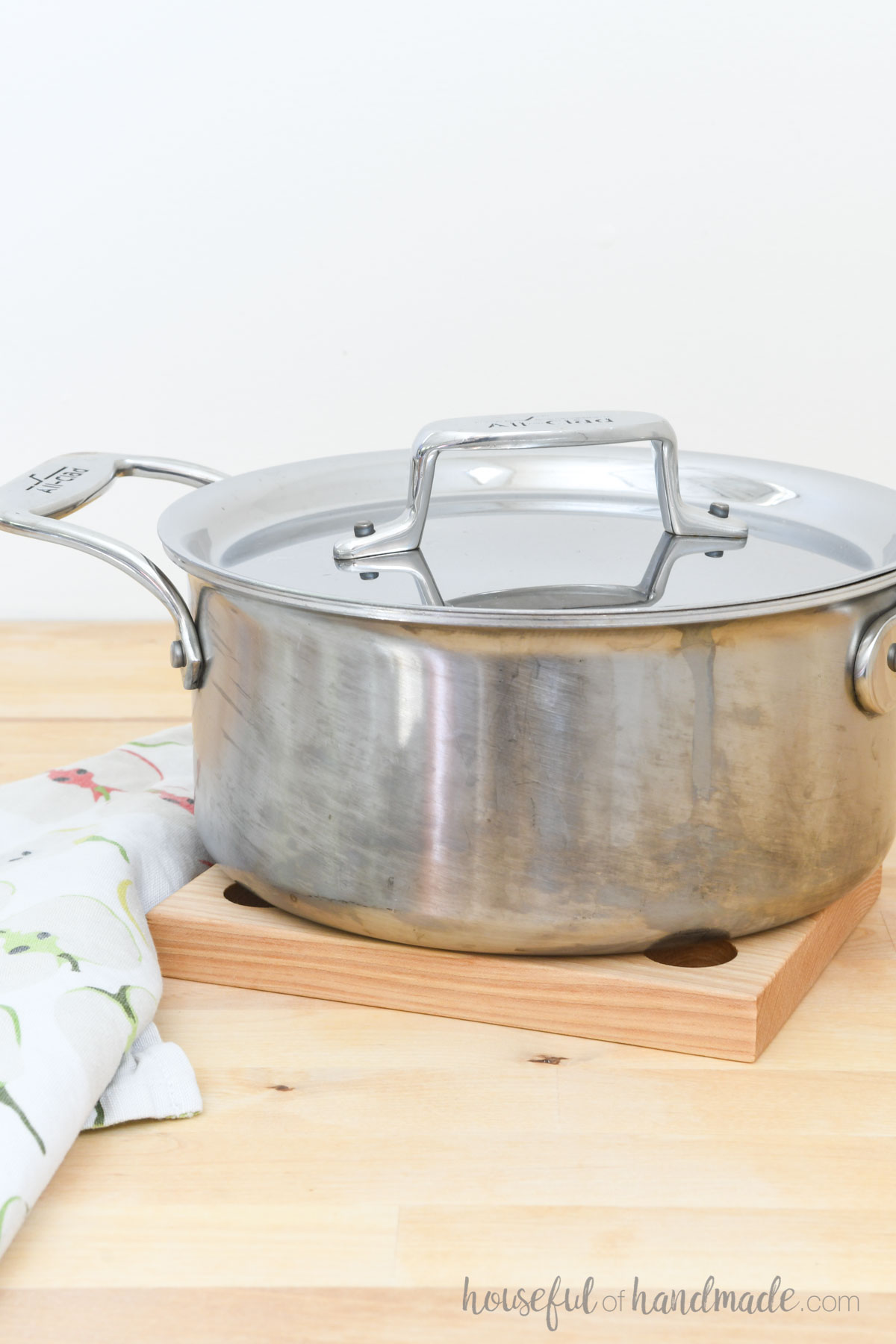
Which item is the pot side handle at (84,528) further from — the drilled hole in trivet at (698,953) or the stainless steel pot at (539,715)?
the drilled hole in trivet at (698,953)

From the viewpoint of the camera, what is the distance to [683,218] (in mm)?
1006

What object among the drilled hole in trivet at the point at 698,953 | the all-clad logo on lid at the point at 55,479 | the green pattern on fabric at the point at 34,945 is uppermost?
the all-clad logo on lid at the point at 55,479

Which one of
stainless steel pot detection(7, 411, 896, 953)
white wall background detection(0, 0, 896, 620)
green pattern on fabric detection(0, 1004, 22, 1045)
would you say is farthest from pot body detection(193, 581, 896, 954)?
white wall background detection(0, 0, 896, 620)

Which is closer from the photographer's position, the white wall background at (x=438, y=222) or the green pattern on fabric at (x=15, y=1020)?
the green pattern on fabric at (x=15, y=1020)

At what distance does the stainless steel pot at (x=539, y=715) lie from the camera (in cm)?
43

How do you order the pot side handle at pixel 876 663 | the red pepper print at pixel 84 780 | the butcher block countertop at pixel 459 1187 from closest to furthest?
the butcher block countertop at pixel 459 1187
the pot side handle at pixel 876 663
the red pepper print at pixel 84 780

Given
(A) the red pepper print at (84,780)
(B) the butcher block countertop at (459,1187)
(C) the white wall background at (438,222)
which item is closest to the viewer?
(B) the butcher block countertop at (459,1187)

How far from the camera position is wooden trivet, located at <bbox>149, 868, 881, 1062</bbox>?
0.46 metres

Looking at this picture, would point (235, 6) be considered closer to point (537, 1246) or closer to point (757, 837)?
point (757, 837)

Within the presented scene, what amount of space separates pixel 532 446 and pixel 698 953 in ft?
0.66

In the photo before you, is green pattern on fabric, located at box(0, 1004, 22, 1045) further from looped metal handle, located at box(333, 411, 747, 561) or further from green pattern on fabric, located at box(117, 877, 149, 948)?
looped metal handle, located at box(333, 411, 747, 561)

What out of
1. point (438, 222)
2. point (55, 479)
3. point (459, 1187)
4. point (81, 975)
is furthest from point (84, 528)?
point (438, 222)

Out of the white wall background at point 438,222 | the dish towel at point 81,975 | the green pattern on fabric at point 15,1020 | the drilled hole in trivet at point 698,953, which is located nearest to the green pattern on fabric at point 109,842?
the dish towel at point 81,975

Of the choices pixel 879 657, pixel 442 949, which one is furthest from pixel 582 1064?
pixel 879 657
